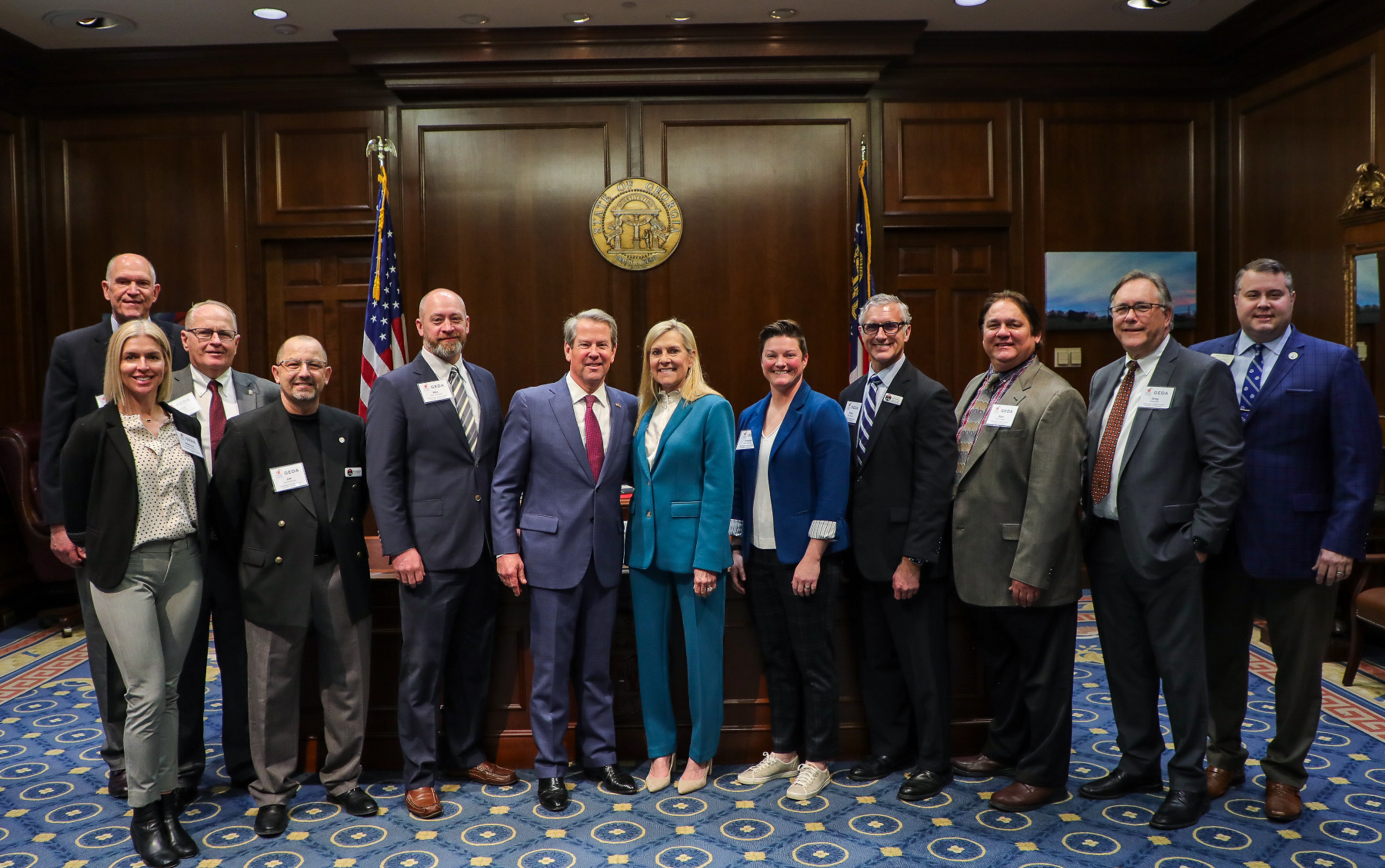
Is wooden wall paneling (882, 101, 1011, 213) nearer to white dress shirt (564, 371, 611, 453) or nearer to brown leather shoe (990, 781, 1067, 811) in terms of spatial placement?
white dress shirt (564, 371, 611, 453)

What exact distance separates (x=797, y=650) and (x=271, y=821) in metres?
1.78

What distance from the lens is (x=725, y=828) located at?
299 cm

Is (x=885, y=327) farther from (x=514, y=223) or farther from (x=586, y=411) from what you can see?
(x=514, y=223)

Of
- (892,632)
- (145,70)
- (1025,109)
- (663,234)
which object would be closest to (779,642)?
(892,632)

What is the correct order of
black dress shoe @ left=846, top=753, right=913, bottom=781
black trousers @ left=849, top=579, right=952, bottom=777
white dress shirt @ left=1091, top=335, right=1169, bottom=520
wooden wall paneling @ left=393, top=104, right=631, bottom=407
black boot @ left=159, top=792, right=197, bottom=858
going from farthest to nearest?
wooden wall paneling @ left=393, top=104, right=631, bottom=407 < black dress shoe @ left=846, top=753, right=913, bottom=781 < black trousers @ left=849, top=579, right=952, bottom=777 < white dress shirt @ left=1091, top=335, right=1169, bottom=520 < black boot @ left=159, top=792, right=197, bottom=858

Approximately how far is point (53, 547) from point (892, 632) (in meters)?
2.84

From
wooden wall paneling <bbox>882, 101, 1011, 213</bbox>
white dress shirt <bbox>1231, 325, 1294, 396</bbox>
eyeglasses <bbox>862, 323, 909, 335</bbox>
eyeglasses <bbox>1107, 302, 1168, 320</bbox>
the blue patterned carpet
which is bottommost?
the blue patterned carpet

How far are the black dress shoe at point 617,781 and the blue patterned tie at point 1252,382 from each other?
235cm

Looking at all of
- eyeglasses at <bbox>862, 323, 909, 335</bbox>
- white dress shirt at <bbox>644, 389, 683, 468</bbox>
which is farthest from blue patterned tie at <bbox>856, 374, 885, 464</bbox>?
white dress shirt at <bbox>644, 389, 683, 468</bbox>

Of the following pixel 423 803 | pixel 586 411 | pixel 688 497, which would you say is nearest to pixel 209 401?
pixel 586 411

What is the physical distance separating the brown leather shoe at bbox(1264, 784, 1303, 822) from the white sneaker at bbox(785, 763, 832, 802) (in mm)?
1385

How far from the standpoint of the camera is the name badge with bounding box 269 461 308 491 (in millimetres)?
2975

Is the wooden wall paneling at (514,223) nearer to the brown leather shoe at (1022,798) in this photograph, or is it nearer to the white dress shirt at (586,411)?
the white dress shirt at (586,411)

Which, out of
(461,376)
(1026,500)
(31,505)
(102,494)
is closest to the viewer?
(102,494)
